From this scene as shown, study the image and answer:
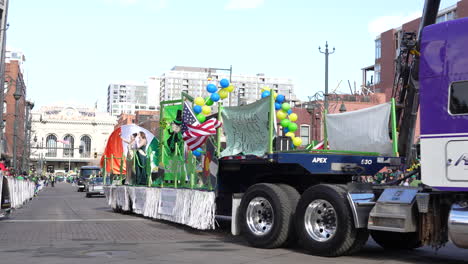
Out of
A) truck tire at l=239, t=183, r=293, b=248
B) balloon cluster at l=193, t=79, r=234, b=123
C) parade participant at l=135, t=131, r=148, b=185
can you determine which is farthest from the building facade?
truck tire at l=239, t=183, r=293, b=248

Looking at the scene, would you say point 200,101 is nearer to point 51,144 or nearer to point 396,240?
point 396,240

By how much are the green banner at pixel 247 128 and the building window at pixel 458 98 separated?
147 inches

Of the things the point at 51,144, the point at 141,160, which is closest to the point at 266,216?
the point at 141,160

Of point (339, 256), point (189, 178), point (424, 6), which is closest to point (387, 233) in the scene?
point (339, 256)

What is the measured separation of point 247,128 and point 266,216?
191 centimetres

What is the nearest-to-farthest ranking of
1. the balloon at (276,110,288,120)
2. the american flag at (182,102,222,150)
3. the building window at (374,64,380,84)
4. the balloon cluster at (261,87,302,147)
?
the american flag at (182,102,222,150), the balloon cluster at (261,87,302,147), the balloon at (276,110,288,120), the building window at (374,64,380,84)

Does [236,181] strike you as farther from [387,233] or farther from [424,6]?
[424,6]

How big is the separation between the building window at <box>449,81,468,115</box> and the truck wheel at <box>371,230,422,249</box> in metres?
2.99

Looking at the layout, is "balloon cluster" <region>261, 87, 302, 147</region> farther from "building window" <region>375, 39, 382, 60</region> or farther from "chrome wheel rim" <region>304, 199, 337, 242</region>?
"building window" <region>375, 39, 382, 60</region>

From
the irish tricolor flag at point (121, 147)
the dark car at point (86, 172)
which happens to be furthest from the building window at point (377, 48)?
the irish tricolor flag at point (121, 147)

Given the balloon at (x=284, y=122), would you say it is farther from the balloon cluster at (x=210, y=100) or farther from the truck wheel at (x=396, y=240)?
the truck wheel at (x=396, y=240)

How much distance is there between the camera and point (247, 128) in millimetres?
11516

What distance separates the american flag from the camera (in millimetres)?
12586

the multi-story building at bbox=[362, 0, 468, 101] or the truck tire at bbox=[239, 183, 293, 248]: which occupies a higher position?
the multi-story building at bbox=[362, 0, 468, 101]
